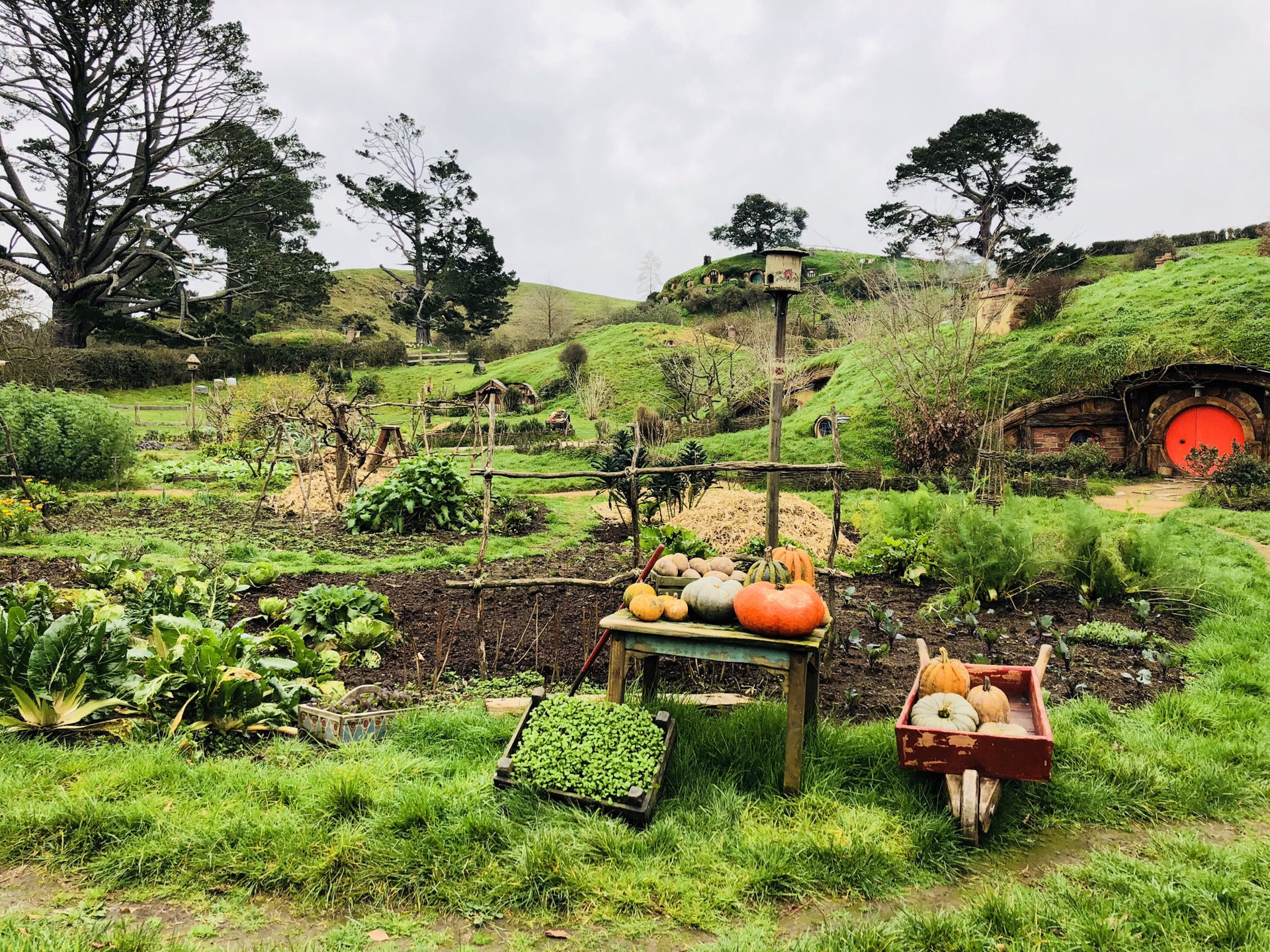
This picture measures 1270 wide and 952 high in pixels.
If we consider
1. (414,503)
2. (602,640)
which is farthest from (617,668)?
(414,503)

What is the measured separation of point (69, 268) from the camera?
31.5 m

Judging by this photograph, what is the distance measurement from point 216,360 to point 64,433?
25596 mm

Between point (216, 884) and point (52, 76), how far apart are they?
123 ft

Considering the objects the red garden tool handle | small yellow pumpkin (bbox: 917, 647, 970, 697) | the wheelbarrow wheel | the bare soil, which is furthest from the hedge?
the wheelbarrow wheel

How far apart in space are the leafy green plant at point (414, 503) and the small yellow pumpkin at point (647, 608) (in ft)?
25.4

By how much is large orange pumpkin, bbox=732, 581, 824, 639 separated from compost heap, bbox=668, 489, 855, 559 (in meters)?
5.74

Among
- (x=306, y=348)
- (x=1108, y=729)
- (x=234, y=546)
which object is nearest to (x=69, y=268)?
(x=306, y=348)

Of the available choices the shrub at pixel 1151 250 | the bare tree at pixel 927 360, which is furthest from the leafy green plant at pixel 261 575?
the shrub at pixel 1151 250

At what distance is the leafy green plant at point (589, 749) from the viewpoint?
331cm

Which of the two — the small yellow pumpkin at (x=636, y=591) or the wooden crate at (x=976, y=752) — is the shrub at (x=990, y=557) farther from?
the small yellow pumpkin at (x=636, y=591)

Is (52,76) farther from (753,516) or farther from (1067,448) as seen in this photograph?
(1067,448)

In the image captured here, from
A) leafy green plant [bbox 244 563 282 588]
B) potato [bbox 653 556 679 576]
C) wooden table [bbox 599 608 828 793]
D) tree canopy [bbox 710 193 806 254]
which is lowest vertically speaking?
leafy green plant [bbox 244 563 282 588]

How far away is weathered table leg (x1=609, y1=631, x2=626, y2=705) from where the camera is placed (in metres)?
3.79

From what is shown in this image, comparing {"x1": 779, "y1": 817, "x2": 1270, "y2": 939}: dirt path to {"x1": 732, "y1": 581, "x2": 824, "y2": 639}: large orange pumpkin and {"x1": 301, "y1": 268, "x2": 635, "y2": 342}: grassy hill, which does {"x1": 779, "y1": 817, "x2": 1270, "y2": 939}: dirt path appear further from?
{"x1": 301, "y1": 268, "x2": 635, "y2": 342}: grassy hill
